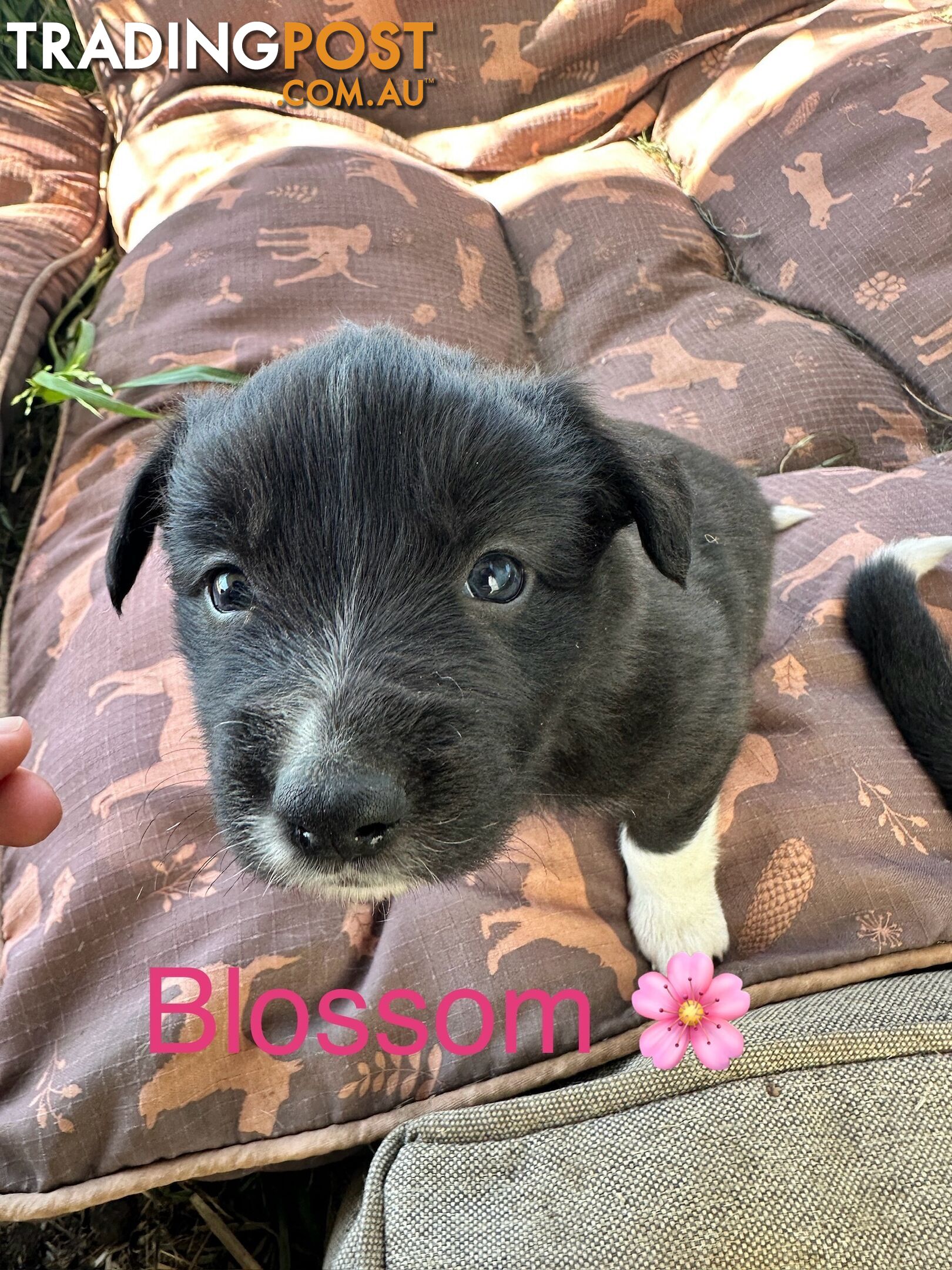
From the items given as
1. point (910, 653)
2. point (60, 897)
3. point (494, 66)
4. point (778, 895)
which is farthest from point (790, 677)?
point (494, 66)

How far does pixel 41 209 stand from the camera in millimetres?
3670

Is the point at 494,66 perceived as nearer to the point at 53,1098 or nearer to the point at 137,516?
the point at 137,516

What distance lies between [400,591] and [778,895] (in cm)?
116

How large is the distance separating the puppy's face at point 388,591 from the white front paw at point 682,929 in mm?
555

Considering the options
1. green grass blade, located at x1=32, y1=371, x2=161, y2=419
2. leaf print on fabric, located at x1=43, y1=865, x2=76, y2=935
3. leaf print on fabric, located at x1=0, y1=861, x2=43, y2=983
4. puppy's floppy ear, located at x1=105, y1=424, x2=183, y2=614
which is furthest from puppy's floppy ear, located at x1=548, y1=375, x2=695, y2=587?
green grass blade, located at x1=32, y1=371, x2=161, y2=419

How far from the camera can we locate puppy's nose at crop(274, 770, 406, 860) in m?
1.05

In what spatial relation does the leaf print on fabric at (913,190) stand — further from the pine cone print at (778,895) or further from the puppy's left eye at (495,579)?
the puppy's left eye at (495,579)

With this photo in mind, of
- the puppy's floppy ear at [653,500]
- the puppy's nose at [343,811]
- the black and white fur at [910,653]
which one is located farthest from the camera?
the black and white fur at [910,653]

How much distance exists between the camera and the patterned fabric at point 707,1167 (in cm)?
126

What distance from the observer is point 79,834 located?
1990 millimetres

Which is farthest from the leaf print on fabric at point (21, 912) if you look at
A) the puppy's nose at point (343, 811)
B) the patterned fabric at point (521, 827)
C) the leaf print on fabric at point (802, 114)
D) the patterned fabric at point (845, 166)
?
the leaf print on fabric at point (802, 114)

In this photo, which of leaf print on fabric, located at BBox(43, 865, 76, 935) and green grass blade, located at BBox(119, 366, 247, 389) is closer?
leaf print on fabric, located at BBox(43, 865, 76, 935)

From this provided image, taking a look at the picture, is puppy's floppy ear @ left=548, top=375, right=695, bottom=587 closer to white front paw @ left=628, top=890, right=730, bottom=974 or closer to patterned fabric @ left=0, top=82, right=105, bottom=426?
white front paw @ left=628, top=890, right=730, bottom=974

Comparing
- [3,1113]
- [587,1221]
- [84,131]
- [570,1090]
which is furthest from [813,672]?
[84,131]
